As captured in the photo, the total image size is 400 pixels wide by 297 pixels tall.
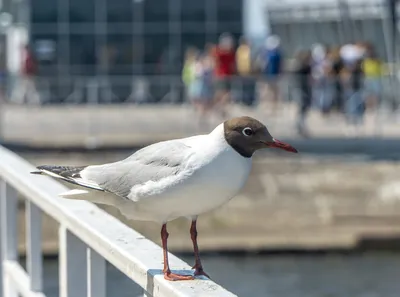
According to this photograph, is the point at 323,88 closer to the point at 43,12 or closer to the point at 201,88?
the point at 201,88

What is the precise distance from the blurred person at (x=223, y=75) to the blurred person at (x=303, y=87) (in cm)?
130

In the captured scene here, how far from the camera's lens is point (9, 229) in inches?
219

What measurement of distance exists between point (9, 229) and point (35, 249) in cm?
71

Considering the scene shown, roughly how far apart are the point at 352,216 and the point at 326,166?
4.33 ft

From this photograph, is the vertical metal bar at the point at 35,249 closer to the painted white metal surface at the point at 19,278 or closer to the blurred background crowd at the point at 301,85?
the painted white metal surface at the point at 19,278

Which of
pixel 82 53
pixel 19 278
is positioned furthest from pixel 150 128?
pixel 82 53

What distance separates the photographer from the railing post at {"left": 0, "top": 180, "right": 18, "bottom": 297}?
18.1ft

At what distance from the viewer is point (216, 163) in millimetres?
3154

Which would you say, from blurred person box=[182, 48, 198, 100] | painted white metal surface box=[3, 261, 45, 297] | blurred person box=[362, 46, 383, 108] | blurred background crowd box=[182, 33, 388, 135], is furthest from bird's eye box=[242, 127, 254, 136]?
blurred person box=[182, 48, 198, 100]

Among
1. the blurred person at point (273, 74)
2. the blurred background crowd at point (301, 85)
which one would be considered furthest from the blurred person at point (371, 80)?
the blurred person at point (273, 74)

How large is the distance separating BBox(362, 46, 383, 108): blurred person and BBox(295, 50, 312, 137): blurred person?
1.07 metres

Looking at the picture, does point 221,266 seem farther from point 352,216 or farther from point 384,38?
point 384,38

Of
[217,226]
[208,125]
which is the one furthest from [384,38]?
[217,226]

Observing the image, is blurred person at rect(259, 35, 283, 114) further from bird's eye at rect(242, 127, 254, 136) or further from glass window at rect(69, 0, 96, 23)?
bird's eye at rect(242, 127, 254, 136)
